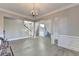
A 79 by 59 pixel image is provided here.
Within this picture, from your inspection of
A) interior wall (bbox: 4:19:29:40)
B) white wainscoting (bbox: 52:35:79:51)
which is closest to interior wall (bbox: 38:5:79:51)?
white wainscoting (bbox: 52:35:79:51)

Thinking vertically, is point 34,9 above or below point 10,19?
above

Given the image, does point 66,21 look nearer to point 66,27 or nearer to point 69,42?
point 66,27

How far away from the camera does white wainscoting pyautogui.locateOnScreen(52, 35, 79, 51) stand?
2.95 meters

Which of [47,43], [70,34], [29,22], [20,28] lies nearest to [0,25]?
[20,28]

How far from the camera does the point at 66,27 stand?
327 centimetres

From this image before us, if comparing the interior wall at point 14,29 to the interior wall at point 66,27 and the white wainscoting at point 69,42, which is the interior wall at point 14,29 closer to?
the interior wall at point 66,27

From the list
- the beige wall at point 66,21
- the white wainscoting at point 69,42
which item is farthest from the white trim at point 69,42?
the beige wall at point 66,21

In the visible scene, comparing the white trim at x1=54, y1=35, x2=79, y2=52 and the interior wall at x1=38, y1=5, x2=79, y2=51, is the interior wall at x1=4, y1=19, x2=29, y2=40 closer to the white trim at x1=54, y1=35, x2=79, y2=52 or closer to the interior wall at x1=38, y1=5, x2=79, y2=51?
the interior wall at x1=38, y1=5, x2=79, y2=51

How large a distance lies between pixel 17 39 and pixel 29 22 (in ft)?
2.44

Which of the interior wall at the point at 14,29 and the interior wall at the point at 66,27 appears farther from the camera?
the interior wall at the point at 66,27

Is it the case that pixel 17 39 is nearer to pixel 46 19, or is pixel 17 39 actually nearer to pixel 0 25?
pixel 0 25

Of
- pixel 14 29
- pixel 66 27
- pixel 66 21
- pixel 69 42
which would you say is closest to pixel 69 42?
pixel 69 42

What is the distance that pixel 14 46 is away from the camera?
288 centimetres

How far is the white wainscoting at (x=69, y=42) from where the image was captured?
2.95 meters
